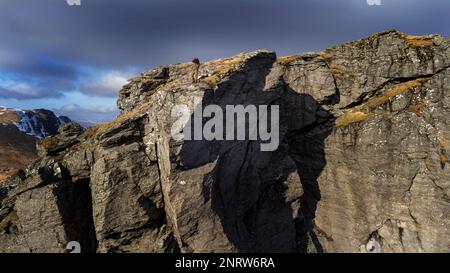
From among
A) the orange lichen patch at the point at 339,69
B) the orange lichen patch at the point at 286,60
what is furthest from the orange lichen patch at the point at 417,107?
the orange lichen patch at the point at 286,60

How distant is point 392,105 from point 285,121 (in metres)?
12.5

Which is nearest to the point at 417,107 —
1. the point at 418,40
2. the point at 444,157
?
the point at 444,157

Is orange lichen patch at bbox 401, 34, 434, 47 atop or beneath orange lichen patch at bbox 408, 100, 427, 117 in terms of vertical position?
atop

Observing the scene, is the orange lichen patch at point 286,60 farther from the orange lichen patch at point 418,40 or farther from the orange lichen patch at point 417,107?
the orange lichen patch at point 417,107

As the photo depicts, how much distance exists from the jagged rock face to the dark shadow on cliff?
136 millimetres

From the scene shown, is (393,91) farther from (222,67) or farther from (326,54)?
(222,67)

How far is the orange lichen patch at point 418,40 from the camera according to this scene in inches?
1903

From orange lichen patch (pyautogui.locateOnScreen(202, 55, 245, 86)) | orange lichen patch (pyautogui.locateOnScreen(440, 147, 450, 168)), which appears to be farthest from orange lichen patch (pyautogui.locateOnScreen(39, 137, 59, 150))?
orange lichen patch (pyautogui.locateOnScreen(440, 147, 450, 168))

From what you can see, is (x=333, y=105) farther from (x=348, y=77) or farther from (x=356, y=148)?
(x=356, y=148)

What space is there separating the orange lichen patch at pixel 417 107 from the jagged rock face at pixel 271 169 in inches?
5.4

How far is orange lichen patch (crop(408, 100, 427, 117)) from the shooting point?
44438mm

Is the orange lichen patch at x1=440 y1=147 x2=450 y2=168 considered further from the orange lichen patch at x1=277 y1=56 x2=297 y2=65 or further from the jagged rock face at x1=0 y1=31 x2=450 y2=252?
the orange lichen patch at x1=277 y1=56 x2=297 y2=65

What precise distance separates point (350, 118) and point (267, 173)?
1354cm

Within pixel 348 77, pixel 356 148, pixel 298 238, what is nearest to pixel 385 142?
pixel 356 148
